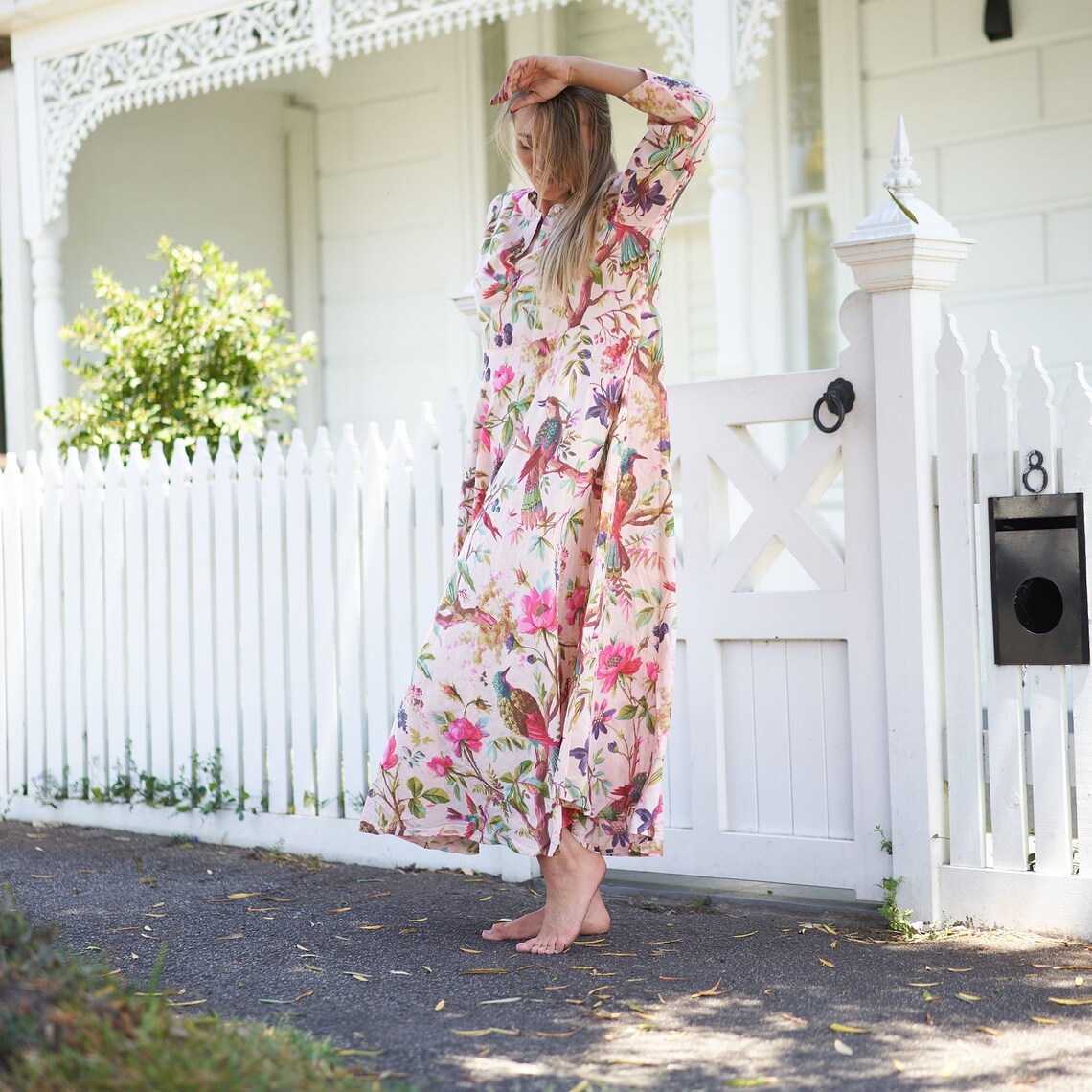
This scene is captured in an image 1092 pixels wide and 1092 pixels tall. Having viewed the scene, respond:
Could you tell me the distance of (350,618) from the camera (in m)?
4.54

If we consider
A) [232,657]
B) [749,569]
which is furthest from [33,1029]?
[232,657]

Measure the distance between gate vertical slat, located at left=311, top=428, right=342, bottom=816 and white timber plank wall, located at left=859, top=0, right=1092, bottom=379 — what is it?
12.9 ft

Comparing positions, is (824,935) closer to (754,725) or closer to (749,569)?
(754,725)

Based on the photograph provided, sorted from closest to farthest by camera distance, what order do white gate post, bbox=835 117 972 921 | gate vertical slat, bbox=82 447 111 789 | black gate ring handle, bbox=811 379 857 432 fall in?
white gate post, bbox=835 117 972 921
black gate ring handle, bbox=811 379 857 432
gate vertical slat, bbox=82 447 111 789

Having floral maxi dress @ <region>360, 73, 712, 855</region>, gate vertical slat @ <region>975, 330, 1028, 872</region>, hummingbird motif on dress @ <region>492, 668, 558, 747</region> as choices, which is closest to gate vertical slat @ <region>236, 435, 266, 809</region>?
floral maxi dress @ <region>360, 73, 712, 855</region>

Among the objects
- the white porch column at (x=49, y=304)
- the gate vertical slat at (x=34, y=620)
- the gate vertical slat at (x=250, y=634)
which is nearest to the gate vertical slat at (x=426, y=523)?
the gate vertical slat at (x=250, y=634)

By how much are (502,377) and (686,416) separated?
0.65m

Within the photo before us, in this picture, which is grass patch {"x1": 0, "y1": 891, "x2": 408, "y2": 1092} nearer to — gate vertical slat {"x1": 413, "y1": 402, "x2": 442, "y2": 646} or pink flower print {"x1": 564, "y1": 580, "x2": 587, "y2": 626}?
pink flower print {"x1": 564, "y1": 580, "x2": 587, "y2": 626}

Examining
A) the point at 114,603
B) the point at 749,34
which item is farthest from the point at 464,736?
the point at 749,34

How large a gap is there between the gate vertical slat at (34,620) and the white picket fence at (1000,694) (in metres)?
3.47

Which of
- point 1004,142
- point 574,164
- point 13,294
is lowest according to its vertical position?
point 574,164

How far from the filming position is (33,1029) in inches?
77.5

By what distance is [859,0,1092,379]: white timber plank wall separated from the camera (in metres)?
6.94

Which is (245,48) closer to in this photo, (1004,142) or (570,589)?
(1004,142)
